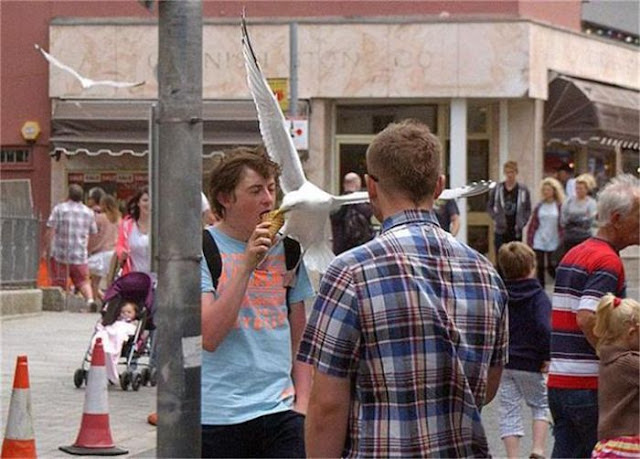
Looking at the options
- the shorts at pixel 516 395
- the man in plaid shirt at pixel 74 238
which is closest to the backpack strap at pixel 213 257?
the shorts at pixel 516 395

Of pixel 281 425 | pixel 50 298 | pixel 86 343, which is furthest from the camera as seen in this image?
pixel 50 298

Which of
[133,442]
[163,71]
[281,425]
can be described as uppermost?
[163,71]

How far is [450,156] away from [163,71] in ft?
70.7

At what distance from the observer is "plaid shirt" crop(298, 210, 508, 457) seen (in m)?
3.69

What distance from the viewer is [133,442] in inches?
377

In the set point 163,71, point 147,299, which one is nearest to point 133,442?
point 147,299

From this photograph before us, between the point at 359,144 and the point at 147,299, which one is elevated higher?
the point at 359,144

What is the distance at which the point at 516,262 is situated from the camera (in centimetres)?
875

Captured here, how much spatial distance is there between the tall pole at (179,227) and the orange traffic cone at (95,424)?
11.1 feet

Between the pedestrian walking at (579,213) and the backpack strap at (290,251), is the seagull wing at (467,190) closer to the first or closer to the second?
the backpack strap at (290,251)

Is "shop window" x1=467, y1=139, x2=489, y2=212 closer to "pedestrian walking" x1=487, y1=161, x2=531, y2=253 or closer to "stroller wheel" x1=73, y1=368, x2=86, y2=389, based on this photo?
"pedestrian walking" x1=487, y1=161, x2=531, y2=253

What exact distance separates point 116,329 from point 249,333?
693 centimetres

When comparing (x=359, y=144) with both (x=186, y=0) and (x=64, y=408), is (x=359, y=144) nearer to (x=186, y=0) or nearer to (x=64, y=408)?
(x=64, y=408)

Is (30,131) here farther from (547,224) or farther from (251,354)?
(251,354)
